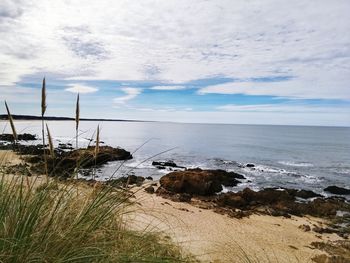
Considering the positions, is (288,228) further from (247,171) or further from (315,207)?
(247,171)

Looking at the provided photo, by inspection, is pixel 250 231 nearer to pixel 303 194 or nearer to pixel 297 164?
pixel 303 194

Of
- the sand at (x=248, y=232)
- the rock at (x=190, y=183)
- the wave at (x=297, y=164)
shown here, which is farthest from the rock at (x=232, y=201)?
the wave at (x=297, y=164)

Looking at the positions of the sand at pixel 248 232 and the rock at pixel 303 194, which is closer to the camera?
the sand at pixel 248 232

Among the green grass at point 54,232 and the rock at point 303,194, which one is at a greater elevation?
the green grass at point 54,232

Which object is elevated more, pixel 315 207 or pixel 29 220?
pixel 29 220

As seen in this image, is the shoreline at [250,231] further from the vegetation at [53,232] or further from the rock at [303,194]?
the vegetation at [53,232]

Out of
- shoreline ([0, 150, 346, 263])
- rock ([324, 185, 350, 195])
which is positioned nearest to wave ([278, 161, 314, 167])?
rock ([324, 185, 350, 195])

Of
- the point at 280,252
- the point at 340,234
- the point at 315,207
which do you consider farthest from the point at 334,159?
the point at 280,252

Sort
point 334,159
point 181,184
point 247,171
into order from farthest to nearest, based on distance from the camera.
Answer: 1. point 334,159
2. point 247,171
3. point 181,184

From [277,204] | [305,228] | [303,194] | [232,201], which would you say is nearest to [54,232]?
[305,228]

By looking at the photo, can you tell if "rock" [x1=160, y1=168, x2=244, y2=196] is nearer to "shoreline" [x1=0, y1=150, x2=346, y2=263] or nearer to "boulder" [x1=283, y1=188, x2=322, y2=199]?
"shoreline" [x1=0, y1=150, x2=346, y2=263]

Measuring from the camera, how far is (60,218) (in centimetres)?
278

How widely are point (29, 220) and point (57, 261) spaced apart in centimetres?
47

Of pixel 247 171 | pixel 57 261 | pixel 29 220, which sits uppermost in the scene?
pixel 29 220
